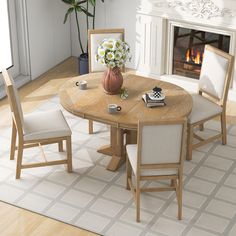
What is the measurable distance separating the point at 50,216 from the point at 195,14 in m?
3.04

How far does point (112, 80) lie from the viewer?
5.23m

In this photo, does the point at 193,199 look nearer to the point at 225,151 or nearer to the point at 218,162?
the point at 218,162

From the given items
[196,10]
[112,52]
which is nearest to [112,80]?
[112,52]

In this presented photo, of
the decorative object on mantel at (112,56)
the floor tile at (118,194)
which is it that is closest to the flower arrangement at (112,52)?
the decorative object on mantel at (112,56)

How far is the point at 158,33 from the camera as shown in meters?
6.91

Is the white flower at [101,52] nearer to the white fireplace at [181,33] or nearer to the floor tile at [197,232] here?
the floor tile at [197,232]

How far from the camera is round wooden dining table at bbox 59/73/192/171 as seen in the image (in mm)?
4867

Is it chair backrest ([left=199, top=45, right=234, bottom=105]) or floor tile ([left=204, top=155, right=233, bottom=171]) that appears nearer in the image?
floor tile ([left=204, top=155, right=233, bottom=171])

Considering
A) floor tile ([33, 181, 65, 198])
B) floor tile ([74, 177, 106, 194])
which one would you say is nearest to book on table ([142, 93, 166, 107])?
floor tile ([74, 177, 106, 194])

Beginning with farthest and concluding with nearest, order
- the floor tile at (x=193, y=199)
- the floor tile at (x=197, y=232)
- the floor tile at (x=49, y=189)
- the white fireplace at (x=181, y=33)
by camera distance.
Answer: the white fireplace at (x=181, y=33) < the floor tile at (x=49, y=189) < the floor tile at (x=193, y=199) < the floor tile at (x=197, y=232)

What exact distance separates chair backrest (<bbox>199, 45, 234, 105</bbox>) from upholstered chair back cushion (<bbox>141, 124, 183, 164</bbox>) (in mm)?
1377

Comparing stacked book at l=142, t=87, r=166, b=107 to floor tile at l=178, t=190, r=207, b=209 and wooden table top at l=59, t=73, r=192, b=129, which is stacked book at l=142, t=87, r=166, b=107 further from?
floor tile at l=178, t=190, r=207, b=209

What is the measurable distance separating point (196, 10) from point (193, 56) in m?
0.74

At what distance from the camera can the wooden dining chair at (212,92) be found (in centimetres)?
546
